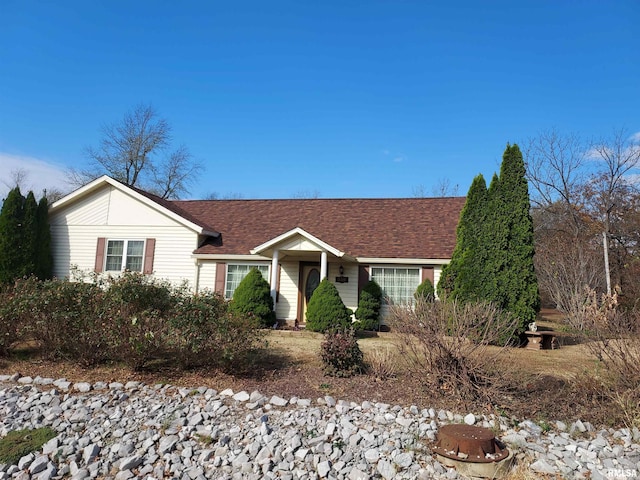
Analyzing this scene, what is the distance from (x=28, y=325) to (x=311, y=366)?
4.53m

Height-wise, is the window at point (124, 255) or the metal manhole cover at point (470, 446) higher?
the window at point (124, 255)

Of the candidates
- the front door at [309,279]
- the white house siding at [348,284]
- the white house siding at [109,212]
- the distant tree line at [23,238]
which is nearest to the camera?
the white house siding at [348,284]

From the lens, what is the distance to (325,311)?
11.6m

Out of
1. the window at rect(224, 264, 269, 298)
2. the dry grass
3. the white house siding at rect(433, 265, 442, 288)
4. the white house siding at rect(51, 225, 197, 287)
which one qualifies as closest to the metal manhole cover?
the dry grass

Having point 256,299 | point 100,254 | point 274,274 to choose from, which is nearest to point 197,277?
point 274,274

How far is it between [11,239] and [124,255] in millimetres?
3312

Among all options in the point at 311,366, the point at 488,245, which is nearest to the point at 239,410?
the point at 311,366

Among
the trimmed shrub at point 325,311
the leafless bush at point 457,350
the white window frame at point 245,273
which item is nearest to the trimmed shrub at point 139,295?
the leafless bush at point 457,350

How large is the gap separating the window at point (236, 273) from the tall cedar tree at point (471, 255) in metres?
5.74

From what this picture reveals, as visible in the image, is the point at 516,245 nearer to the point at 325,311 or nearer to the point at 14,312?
the point at 325,311

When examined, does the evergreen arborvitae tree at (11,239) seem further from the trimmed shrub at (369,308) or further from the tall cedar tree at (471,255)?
the tall cedar tree at (471,255)

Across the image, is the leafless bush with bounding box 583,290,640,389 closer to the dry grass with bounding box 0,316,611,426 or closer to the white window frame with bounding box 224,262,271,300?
the dry grass with bounding box 0,316,611,426

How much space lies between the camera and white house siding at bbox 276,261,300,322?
14.0m

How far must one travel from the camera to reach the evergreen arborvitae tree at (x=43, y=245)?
14.6m
